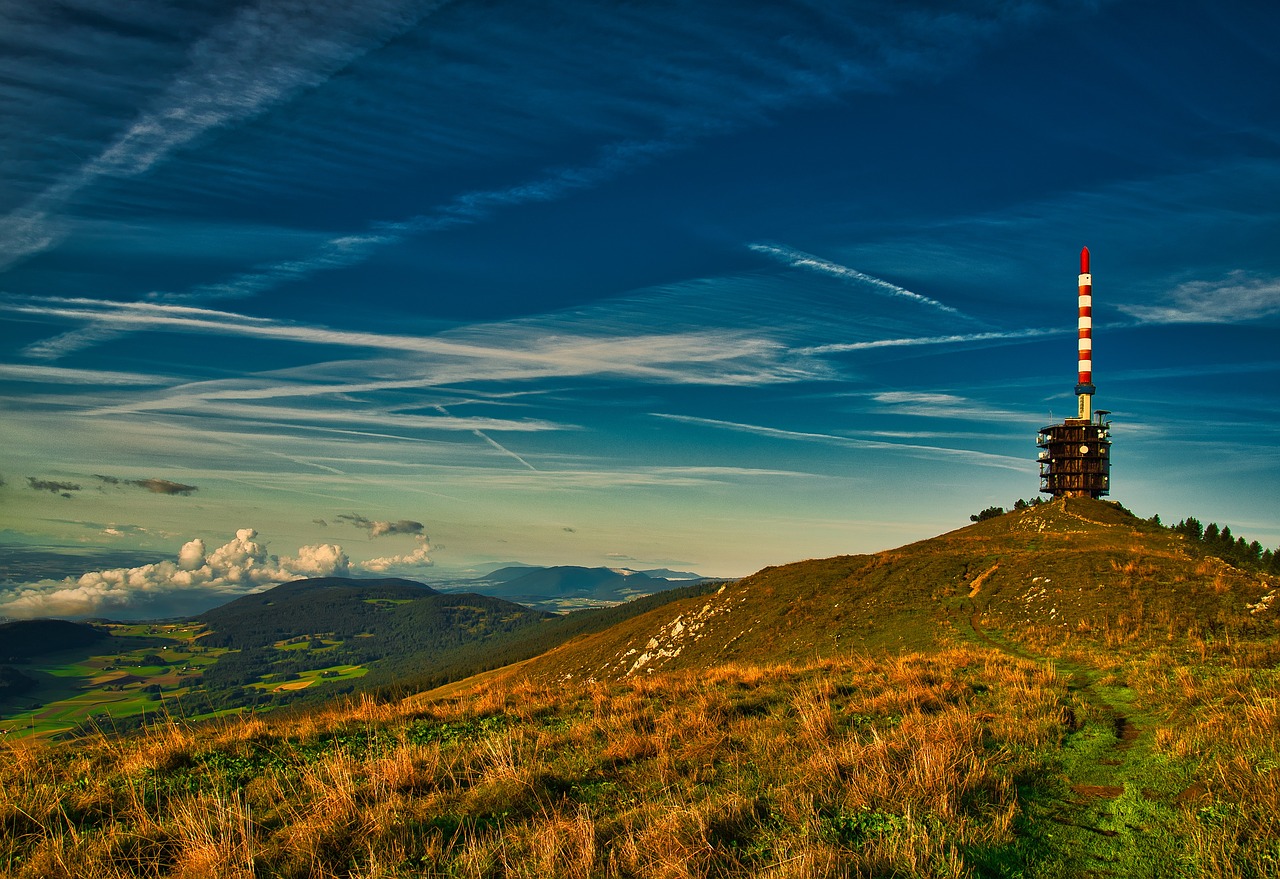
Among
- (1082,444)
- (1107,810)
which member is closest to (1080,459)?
(1082,444)

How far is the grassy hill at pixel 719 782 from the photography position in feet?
23.7

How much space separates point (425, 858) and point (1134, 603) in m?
37.4

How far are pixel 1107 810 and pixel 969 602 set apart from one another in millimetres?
35263

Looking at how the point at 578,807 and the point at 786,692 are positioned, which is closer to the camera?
the point at 578,807

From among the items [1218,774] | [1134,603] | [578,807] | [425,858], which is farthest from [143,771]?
[1134,603]

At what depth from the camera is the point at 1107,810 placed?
8.74 meters

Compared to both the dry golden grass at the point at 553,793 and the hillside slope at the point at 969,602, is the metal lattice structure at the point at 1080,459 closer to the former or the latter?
the hillside slope at the point at 969,602

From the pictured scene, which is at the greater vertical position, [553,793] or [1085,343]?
[1085,343]

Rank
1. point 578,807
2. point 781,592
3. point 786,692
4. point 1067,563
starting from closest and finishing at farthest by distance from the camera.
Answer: point 578,807, point 786,692, point 1067,563, point 781,592

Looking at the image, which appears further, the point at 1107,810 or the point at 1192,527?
the point at 1192,527

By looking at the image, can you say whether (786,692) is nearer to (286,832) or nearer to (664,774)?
(664,774)

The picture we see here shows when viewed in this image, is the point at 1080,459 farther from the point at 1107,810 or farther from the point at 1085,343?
the point at 1107,810

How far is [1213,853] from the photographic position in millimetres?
6957

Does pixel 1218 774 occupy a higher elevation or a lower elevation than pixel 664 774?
higher
